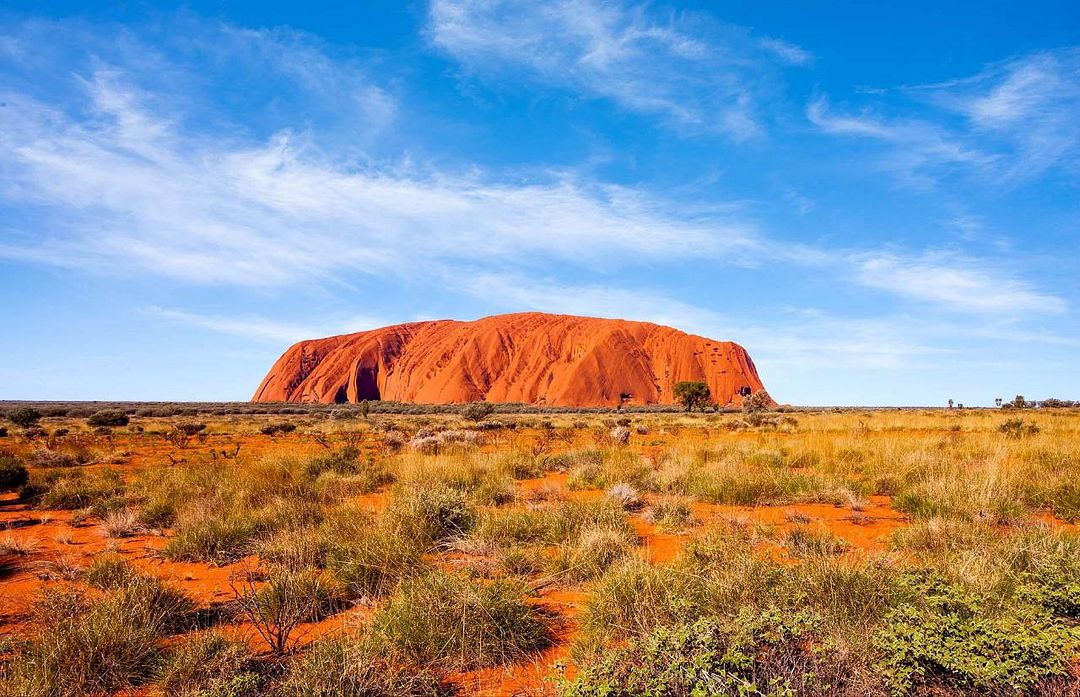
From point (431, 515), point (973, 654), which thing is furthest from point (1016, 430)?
point (431, 515)

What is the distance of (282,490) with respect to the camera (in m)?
8.03

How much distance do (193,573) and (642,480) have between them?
262 inches

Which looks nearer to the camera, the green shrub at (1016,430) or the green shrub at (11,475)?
the green shrub at (11,475)

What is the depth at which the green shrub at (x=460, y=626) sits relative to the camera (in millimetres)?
3291

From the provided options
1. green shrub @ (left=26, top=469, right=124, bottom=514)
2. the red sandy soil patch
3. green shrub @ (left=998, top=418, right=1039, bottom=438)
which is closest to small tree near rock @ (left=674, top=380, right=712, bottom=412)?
green shrub @ (left=998, top=418, right=1039, bottom=438)

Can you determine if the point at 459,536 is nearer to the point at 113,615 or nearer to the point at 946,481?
the point at 113,615

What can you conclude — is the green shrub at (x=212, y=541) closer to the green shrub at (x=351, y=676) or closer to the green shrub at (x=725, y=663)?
the green shrub at (x=351, y=676)

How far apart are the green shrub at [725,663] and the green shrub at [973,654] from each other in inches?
11.3

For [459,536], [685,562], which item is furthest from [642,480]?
[685,562]

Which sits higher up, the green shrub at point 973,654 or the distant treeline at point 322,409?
the green shrub at point 973,654

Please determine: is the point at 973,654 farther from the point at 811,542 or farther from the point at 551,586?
the point at 551,586

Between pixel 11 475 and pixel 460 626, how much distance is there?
11653 millimetres

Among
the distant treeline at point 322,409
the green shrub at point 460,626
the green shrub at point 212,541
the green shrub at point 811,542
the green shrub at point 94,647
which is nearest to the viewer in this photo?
the green shrub at point 94,647

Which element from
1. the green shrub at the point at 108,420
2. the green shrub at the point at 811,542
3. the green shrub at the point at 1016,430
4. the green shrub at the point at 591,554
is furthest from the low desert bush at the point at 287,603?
the green shrub at the point at 108,420
